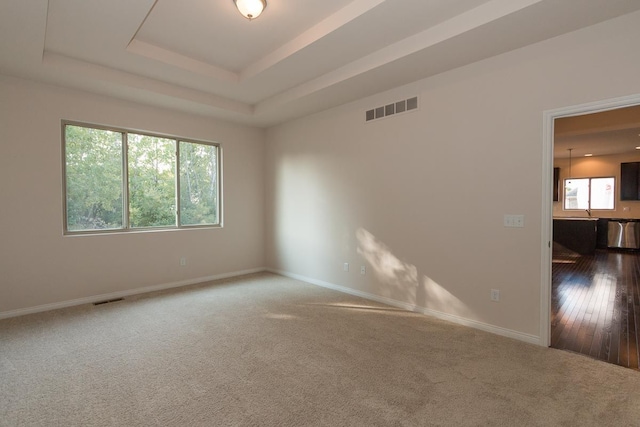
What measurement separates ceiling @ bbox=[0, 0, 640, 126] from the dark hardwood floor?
282cm

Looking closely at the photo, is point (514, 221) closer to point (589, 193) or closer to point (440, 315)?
point (440, 315)

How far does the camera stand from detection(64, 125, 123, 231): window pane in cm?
415

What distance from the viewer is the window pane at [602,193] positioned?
8.98 metres

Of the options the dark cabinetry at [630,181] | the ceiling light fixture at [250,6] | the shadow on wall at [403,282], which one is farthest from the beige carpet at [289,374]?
the dark cabinetry at [630,181]

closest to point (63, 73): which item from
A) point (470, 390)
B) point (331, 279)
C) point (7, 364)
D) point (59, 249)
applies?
point (59, 249)

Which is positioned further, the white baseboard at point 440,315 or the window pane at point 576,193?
the window pane at point 576,193

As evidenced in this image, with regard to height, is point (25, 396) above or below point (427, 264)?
below

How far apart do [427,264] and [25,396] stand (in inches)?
148

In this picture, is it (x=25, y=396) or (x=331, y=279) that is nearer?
(x=25, y=396)

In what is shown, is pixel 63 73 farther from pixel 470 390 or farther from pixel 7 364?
pixel 470 390

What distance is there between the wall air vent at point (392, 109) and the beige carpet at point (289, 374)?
8.31 feet

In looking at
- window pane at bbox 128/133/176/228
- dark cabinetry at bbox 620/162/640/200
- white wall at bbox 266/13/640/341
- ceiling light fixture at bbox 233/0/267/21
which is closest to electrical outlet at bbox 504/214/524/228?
white wall at bbox 266/13/640/341

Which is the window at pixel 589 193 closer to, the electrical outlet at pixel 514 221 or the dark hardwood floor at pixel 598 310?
the dark hardwood floor at pixel 598 310

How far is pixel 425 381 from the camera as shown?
2342 millimetres
